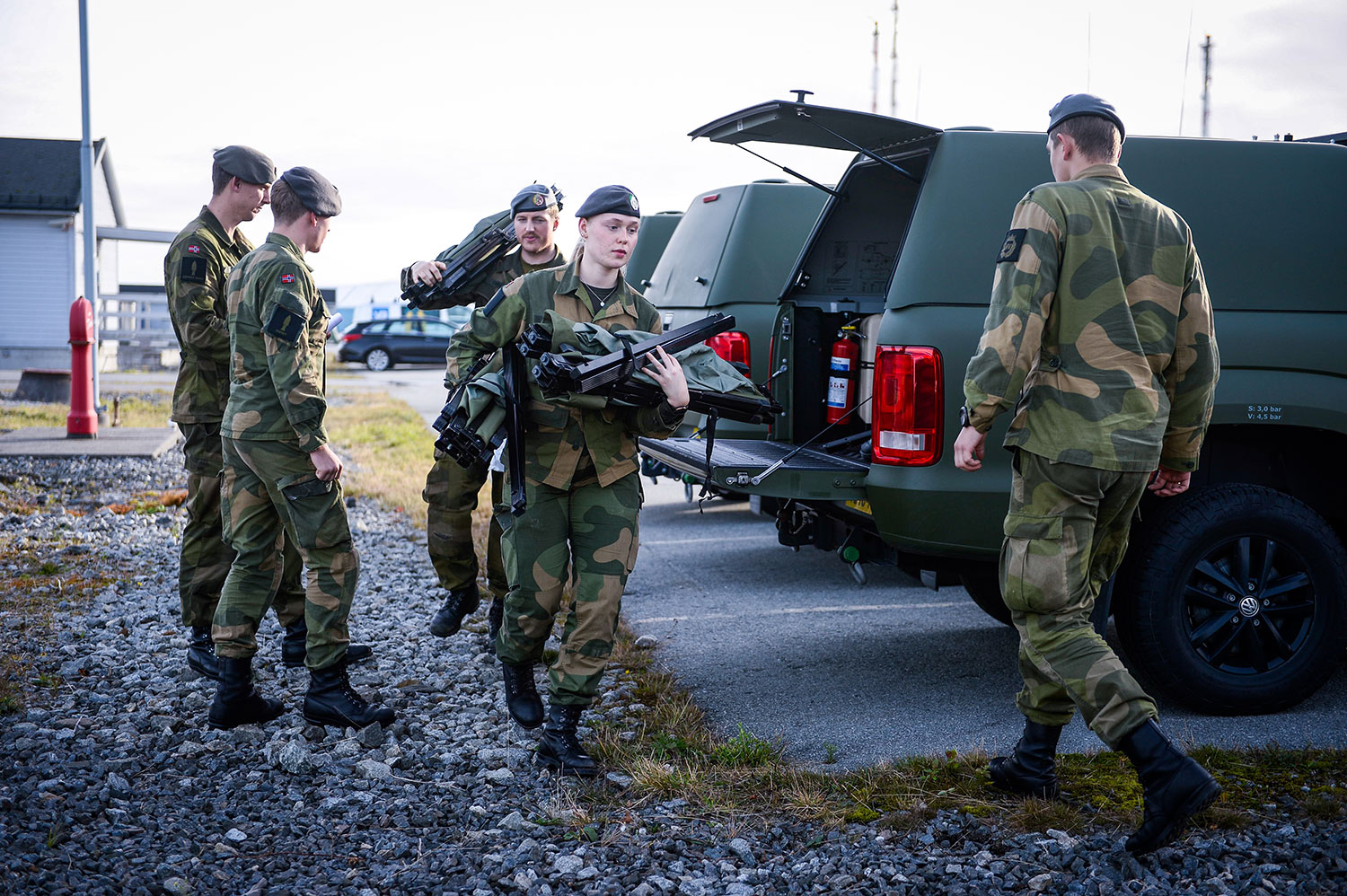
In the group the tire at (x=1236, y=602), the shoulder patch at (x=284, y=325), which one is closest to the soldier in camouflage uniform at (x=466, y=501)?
the shoulder patch at (x=284, y=325)

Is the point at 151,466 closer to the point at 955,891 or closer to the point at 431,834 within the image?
the point at 431,834

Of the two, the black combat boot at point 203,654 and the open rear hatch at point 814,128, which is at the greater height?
the open rear hatch at point 814,128

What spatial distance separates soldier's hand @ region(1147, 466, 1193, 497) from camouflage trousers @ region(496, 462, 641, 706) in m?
1.82

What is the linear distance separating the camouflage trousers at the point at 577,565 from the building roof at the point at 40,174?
81.8 ft

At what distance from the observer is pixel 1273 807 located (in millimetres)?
3361

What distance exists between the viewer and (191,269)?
184 inches

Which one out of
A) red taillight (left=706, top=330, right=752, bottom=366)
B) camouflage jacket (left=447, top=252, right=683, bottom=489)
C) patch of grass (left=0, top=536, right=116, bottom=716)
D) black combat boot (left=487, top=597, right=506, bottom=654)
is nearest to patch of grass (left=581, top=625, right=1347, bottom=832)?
camouflage jacket (left=447, top=252, right=683, bottom=489)

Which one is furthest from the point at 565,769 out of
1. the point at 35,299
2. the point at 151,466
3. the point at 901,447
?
the point at 35,299

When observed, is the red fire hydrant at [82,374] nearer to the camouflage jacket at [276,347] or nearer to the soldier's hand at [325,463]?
the camouflage jacket at [276,347]

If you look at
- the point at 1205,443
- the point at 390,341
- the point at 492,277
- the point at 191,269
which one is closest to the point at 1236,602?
the point at 1205,443

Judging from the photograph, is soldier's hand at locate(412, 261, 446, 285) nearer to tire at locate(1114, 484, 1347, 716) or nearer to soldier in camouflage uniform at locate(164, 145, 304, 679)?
soldier in camouflage uniform at locate(164, 145, 304, 679)

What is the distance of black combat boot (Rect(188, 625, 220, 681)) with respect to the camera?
458 cm

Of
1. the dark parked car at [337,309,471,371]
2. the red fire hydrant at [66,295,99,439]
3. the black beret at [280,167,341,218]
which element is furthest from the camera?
the dark parked car at [337,309,471,371]

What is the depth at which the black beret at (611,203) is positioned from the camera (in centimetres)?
372
